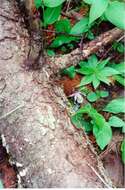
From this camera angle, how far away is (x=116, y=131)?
1.32 meters

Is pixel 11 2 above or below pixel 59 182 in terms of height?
above

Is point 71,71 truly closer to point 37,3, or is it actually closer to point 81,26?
point 81,26

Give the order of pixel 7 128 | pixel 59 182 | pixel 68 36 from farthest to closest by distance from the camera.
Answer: pixel 68 36 < pixel 7 128 < pixel 59 182

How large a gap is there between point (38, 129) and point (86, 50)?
0.35m

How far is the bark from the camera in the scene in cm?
115

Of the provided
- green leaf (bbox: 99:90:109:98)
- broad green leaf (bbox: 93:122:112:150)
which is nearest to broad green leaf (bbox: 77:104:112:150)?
broad green leaf (bbox: 93:122:112:150)

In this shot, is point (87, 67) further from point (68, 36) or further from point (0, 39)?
point (0, 39)

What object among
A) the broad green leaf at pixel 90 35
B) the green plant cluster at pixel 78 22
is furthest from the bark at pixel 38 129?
the broad green leaf at pixel 90 35

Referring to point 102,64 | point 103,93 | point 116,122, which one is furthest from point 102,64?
point 116,122

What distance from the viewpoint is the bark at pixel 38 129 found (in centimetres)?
115

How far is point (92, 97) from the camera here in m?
1.38

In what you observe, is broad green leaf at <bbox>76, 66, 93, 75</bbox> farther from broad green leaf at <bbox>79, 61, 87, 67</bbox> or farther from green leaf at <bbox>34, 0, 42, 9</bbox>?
green leaf at <bbox>34, 0, 42, 9</bbox>

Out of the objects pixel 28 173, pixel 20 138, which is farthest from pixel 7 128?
pixel 28 173

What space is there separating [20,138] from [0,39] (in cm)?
35
